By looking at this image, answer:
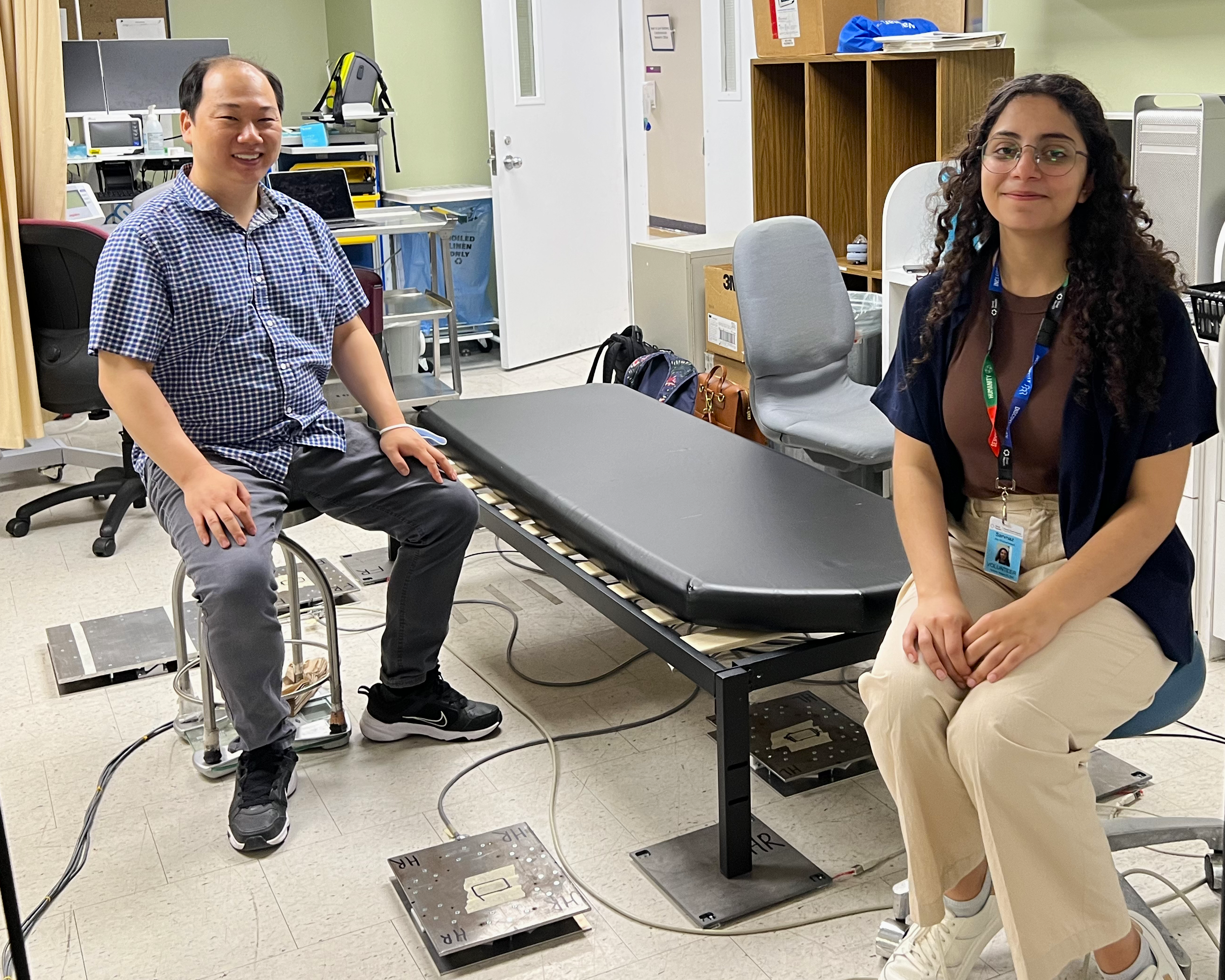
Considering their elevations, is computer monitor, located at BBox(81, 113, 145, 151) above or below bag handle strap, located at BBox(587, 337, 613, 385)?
above

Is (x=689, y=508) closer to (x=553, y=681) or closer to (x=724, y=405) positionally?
(x=553, y=681)

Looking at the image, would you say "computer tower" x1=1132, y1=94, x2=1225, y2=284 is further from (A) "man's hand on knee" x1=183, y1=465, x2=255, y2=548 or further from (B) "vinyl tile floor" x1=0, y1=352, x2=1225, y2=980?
(A) "man's hand on knee" x1=183, y1=465, x2=255, y2=548

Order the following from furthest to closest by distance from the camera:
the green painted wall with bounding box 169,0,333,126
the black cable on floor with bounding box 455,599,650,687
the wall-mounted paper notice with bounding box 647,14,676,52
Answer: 1. the wall-mounted paper notice with bounding box 647,14,676,52
2. the green painted wall with bounding box 169,0,333,126
3. the black cable on floor with bounding box 455,599,650,687

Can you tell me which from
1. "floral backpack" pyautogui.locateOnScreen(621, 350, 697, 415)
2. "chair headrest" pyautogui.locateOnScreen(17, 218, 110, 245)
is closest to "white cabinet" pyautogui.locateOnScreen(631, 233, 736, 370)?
"floral backpack" pyautogui.locateOnScreen(621, 350, 697, 415)

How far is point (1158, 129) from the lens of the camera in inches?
107

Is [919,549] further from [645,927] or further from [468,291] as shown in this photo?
[468,291]

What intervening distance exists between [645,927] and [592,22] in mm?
4650

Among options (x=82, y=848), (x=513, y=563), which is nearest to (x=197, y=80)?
(x=82, y=848)

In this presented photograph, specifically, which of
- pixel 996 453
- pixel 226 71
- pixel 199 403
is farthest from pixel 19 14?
pixel 996 453

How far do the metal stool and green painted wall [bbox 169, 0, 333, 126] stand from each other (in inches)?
180

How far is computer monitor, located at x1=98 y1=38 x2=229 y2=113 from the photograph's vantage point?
562cm

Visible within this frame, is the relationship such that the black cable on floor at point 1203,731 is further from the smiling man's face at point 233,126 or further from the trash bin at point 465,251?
the trash bin at point 465,251

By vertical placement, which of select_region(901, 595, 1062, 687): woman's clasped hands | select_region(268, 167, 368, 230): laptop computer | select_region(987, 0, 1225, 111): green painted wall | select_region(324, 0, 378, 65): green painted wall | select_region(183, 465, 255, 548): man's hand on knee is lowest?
select_region(901, 595, 1062, 687): woman's clasped hands

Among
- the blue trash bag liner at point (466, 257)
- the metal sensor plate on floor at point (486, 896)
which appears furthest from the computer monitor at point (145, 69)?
the metal sensor plate on floor at point (486, 896)
